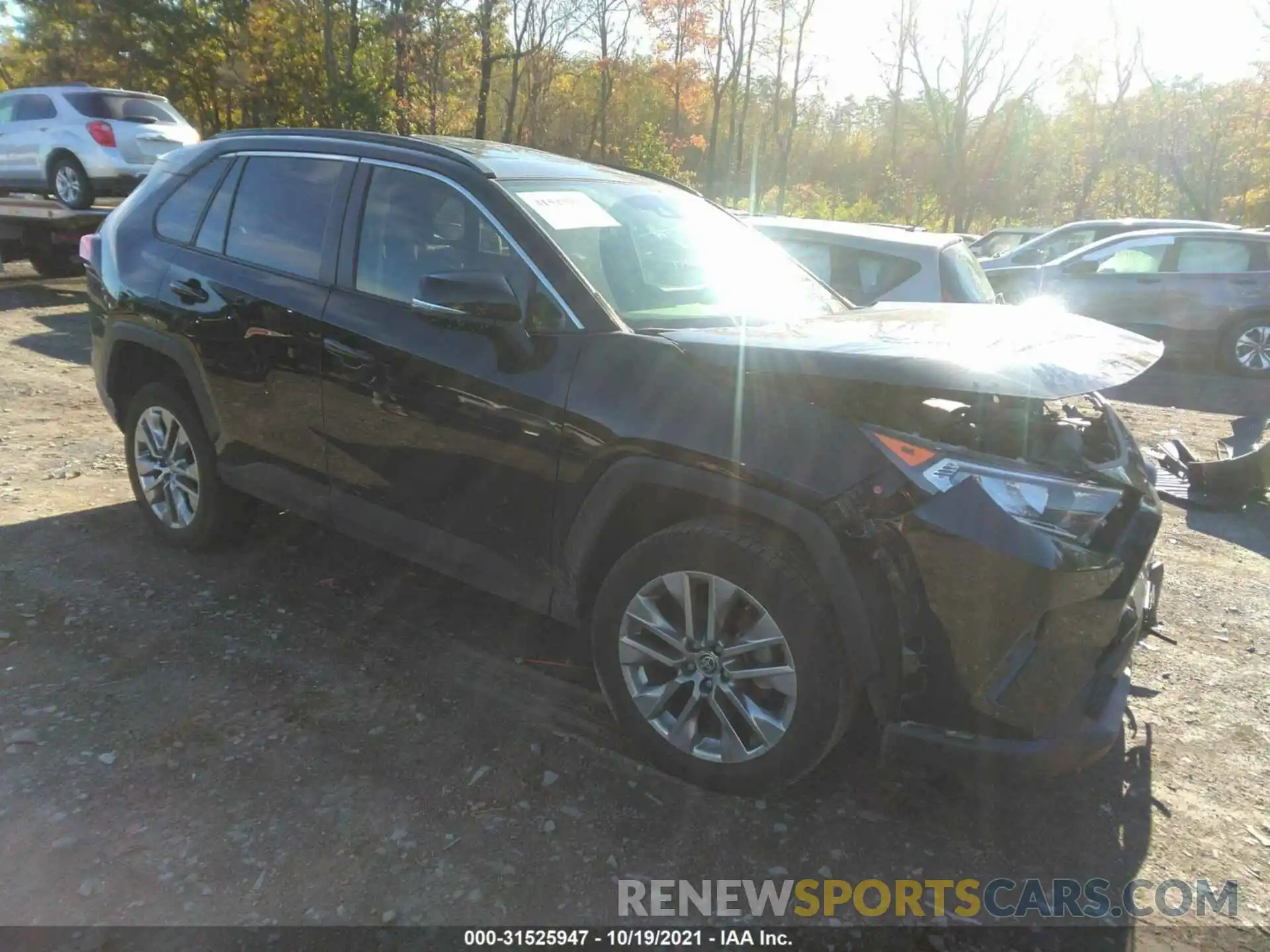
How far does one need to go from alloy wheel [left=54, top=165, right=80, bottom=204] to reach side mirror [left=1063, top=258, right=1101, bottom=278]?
1356 centimetres

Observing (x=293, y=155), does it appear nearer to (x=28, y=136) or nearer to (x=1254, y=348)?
(x=1254, y=348)

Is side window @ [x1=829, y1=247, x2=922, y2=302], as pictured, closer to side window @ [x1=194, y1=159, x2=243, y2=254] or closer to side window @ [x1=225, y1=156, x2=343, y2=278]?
side window @ [x1=225, y1=156, x2=343, y2=278]

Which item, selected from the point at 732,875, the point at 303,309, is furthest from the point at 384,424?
the point at 732,875

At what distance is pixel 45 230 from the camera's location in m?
12.8

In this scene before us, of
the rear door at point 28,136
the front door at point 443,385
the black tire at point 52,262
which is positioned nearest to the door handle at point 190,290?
the front door at point 443,385

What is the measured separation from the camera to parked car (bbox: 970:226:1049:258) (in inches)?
590

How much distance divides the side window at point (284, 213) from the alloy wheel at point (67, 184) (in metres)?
11.2

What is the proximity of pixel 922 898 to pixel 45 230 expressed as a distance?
1466 centimetres

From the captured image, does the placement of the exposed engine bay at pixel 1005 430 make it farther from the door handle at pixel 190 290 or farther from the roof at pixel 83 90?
the roof at pixel 83 90

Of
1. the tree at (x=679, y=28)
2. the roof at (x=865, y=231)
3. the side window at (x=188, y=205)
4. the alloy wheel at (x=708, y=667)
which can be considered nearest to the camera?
the alloy wheel at (x=708, y=667)

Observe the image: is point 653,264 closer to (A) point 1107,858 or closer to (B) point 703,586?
(B) point 703,586

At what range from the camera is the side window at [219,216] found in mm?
3971

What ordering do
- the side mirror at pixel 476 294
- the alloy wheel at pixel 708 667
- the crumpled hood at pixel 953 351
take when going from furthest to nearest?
the side mirror at pixel 476 294 → the alloy wheel at pixel 708 667 → the crumpled hood at pixel 953 351

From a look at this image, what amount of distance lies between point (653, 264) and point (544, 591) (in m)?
1.31
